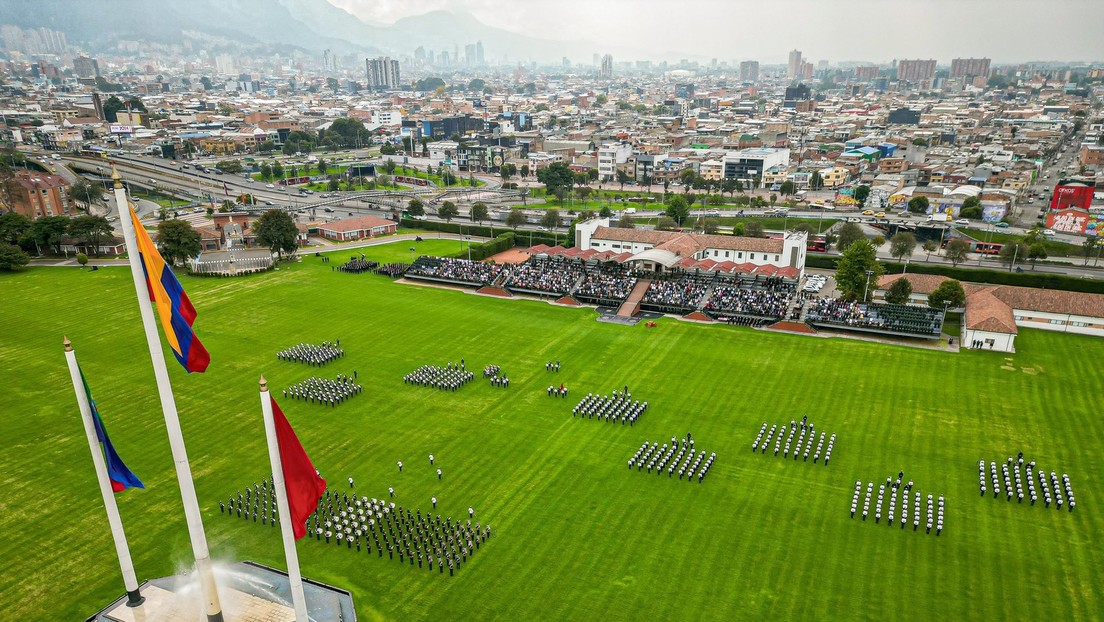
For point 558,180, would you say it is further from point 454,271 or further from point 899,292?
point 899,292

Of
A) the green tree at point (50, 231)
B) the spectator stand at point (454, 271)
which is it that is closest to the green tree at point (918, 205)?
the spectator stand at point (454, 271)

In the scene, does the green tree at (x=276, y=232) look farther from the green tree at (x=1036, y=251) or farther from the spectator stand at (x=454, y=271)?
the green tree at (x=1036, y=251)

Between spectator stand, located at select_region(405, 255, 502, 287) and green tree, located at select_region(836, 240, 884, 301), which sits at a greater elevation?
green tree, located at select_region(836, 240, 884, 301)

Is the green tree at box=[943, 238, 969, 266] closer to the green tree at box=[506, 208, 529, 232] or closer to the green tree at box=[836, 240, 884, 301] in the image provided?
the green tree at box=[836, 240, 884, 301]

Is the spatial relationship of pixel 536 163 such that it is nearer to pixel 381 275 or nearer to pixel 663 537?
pixel 381 275

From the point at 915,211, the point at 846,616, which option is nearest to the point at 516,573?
the point at 846,616

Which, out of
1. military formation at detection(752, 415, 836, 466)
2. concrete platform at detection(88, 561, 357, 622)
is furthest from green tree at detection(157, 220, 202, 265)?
military formation at detection(752, 415, 836, 466)

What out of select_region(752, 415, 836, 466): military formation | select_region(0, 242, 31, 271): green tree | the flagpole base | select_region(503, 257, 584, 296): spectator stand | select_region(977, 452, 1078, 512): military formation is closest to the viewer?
the flagpole base
